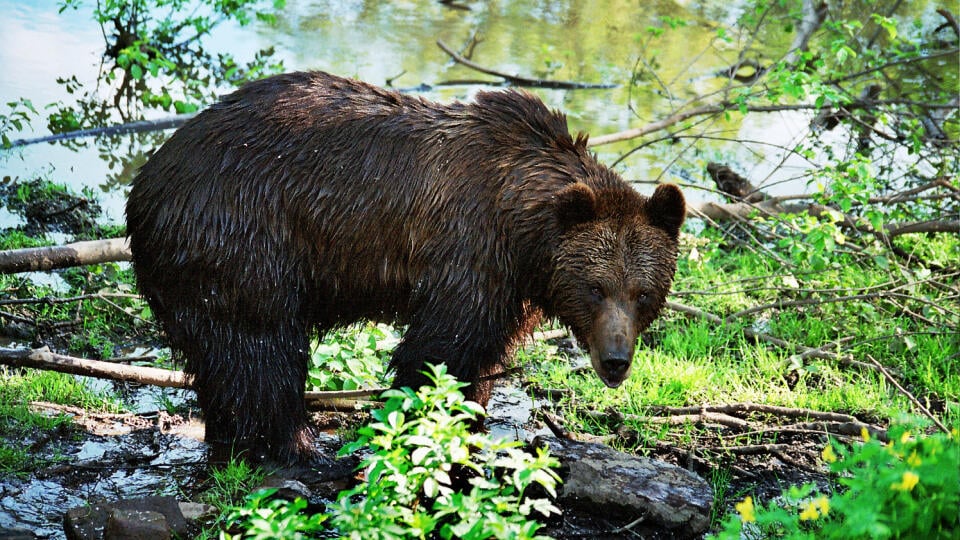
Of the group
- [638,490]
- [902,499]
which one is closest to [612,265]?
[638,490]

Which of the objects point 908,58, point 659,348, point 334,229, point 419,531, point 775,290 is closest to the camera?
point 419,531

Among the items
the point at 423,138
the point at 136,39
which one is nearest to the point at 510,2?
the point at 136,39

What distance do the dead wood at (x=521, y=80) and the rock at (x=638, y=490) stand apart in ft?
23.4

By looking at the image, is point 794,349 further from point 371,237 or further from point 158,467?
point 158,467

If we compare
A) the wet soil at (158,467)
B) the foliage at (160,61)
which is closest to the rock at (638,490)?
the wet soil at (158,467)

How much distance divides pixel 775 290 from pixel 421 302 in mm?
3675

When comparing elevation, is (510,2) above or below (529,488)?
above

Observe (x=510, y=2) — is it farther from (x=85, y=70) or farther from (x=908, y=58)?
(x=908, y=58)

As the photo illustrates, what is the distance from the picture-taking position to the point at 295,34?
1338cm

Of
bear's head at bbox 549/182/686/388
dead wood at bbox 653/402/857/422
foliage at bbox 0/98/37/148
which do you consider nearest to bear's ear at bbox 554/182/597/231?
bear's head at bbox 549/182/686/388

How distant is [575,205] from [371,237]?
1.05 m

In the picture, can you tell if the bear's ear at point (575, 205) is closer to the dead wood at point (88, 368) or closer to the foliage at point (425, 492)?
the foliage at point (425, 492)

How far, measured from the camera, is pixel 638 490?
507 centimetres

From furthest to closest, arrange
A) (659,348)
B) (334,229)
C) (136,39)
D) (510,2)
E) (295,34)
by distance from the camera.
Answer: (510,2)
(295,34)
(136,39)
(659,348)
(334,229)
